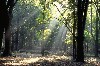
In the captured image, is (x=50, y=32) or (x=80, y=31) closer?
(x=80, y=31)

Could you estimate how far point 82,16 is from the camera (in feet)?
86.1

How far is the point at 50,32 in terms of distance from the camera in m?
95.9

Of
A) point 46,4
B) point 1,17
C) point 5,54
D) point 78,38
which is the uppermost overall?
point 46,4

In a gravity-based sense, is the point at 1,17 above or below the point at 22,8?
below

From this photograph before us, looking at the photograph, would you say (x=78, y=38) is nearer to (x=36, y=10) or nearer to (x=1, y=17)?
(x=1, y=17)

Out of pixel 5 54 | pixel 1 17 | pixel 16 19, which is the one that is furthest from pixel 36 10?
pixel 1 17

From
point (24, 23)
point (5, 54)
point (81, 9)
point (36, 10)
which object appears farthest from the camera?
point (36, 10)

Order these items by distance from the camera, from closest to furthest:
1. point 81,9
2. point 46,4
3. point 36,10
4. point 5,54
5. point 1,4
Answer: point 1,4
point 81,9
point 46,4
point 5,54
point 36,10

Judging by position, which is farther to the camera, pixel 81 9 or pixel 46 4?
pixel 46 4

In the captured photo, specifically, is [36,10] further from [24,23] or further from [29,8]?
[24,23]

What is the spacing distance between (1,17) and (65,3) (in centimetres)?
1702

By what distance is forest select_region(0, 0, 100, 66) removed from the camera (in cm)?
2609

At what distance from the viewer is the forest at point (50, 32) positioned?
26.1 metres

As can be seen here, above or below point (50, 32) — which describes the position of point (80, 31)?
above
